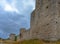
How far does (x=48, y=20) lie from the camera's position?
19.5 m

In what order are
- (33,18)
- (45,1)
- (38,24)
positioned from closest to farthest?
(45,1), (38,24), (33,18)

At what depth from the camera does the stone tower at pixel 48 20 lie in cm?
1875

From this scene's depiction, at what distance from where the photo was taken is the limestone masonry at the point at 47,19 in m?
18.8

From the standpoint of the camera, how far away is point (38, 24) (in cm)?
2152

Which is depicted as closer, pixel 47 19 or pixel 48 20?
pixel 48 20

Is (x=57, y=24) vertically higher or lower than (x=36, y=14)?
lower

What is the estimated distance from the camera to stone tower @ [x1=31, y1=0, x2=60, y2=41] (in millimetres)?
18750

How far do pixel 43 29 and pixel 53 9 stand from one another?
92.4 inches

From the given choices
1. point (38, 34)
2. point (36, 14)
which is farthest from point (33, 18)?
point (38, 34)

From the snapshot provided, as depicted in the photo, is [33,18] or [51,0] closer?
[51,0]

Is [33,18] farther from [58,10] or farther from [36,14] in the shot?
[58,10]

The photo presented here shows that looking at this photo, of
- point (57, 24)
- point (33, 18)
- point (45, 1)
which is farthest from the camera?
point (33, 18)

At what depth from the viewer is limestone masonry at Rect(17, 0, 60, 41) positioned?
1875cm

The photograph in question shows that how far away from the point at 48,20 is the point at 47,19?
18 cm
